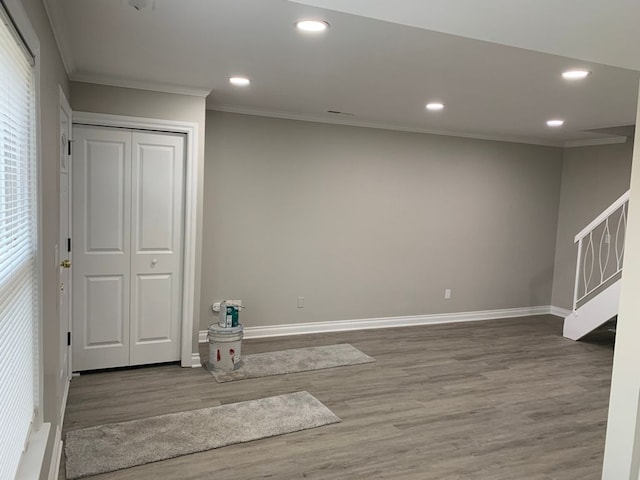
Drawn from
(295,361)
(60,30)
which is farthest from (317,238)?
(60,30)

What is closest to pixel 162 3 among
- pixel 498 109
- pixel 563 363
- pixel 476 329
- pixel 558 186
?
pixel 498 109

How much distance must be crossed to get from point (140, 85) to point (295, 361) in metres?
2.67

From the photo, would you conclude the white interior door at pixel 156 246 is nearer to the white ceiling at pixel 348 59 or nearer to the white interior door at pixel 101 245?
the white interior door at pixel 101 245

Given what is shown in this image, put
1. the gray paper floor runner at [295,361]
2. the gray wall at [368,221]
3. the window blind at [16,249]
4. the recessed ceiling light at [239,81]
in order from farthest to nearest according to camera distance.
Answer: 1. the gray wall at [368,221]
2. the gray paper floor runner at [295,361]
3. the recessed ceiling light at [239,81]
4. the window blind at [16,249]

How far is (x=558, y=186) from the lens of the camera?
6867 mm

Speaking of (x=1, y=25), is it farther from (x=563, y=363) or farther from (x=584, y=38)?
(x=563, y=363)

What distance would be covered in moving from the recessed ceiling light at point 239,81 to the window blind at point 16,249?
6.53 ft

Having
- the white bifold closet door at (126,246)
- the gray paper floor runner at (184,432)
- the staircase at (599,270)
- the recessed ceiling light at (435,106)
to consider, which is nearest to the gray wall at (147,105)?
the white bifold closet door at (126,246)

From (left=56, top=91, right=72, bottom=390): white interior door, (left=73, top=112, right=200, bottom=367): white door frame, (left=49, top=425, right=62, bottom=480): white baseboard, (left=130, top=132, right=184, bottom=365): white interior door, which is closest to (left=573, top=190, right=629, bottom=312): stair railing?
(left=73, top=112, right=200, bottom=367): white door frame

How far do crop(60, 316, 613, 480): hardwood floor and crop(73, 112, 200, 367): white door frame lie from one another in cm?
27

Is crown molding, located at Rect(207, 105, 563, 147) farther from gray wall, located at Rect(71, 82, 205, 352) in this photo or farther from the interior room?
gray wall, located at Rect(71, 82, 205, 352)

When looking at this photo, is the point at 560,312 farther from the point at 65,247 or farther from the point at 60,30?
the point at 60,30

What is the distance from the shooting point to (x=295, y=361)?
4.55m

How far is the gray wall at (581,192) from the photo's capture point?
6094 mm
